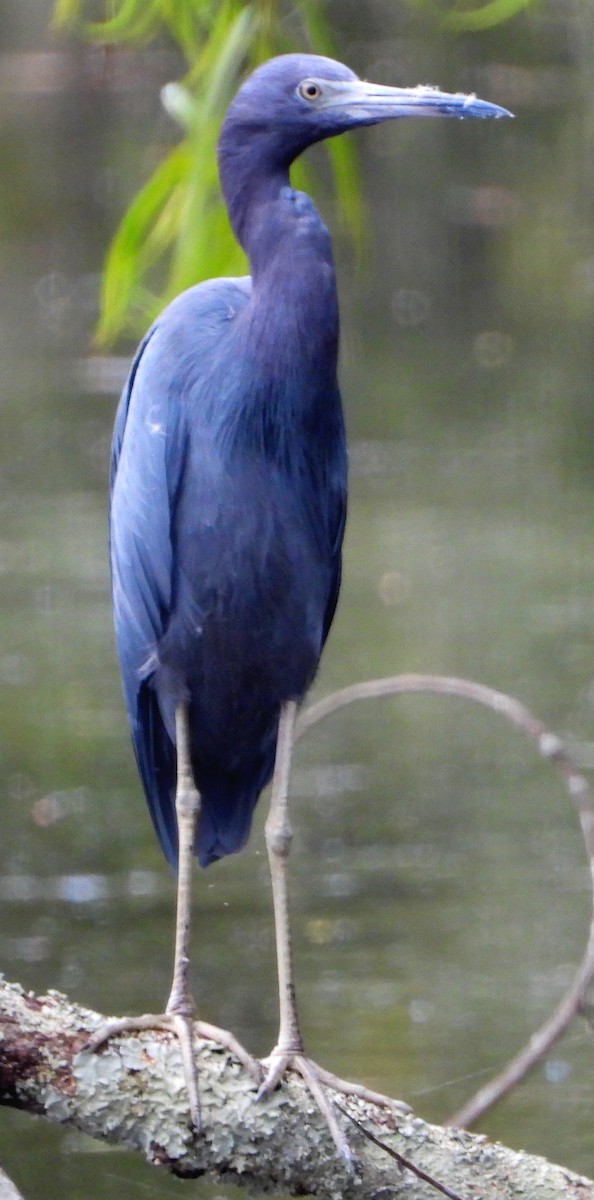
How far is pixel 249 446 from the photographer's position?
2.10m

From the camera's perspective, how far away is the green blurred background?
3.50 m

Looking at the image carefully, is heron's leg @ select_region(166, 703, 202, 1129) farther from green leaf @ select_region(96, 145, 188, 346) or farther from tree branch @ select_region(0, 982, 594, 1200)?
green leaf @ select_region(96, 145, 188, 346)

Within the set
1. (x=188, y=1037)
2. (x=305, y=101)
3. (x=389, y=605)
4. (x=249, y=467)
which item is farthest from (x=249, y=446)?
(x=389, y=605)

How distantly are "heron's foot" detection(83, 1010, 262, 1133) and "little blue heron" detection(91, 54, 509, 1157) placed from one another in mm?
70

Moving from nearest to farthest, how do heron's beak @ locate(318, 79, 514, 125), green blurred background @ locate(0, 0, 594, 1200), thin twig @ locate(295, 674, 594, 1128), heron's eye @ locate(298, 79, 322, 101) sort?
1. thin twig @ locate(295, 674, 594, 1128)
2. heron's beak @ locate(318, 79, 514, 125)
3. heron's eye @ locate(298, 79, 322, 101)
4. green blurred background @ locate(0, 0, 594, 1200)

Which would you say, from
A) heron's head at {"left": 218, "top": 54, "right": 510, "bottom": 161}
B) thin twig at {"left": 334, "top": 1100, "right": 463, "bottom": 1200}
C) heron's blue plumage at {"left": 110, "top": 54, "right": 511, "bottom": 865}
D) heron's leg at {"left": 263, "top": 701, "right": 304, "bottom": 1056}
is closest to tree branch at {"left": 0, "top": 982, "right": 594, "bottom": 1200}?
thin twig at {"left": 334, "top": 1100, "right": 463, "bottom": 1200}

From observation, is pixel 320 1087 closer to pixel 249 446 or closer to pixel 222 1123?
pixel 222 1123

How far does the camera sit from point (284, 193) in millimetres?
2104

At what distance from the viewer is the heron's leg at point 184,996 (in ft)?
5.81

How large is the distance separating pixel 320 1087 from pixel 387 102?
104cm

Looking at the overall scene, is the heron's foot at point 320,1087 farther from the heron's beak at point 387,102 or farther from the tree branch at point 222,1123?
the heron's beak at point 387,102

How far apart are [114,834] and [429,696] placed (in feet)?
4.26

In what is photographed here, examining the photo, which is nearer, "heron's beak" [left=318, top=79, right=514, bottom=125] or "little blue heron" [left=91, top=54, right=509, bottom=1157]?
"heron's beak" [left=318, top=79, right=514, bottom=125]

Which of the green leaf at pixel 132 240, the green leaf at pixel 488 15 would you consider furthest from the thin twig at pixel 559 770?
the green leaf at pixel 488 15
